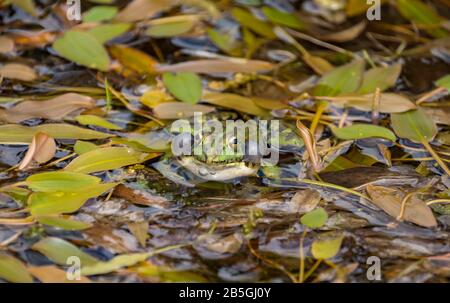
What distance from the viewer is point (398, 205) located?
1.44 meters

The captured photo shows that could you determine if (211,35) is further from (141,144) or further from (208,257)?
(208,257)

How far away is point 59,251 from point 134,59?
864 millimetres

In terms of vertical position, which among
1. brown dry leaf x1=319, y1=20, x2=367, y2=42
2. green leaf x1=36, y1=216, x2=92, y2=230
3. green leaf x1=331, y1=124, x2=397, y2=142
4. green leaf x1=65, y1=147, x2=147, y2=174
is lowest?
green leaf x1=36, y1=216, x2=92, y2=230

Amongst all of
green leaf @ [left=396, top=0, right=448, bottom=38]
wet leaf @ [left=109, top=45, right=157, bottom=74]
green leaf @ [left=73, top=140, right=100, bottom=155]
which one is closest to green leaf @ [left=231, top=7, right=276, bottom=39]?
wet leaf @ [left=109, top=45, right=157, bottom=74]

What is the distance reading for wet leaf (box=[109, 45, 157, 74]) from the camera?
198 cm

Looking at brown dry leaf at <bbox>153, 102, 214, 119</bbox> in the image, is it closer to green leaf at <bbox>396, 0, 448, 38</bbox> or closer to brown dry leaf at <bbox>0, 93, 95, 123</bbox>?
brown dry leaf at <bbox>0, 93, 95, 123</bbox>

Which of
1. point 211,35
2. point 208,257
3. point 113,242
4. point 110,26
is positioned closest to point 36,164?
point 113,242

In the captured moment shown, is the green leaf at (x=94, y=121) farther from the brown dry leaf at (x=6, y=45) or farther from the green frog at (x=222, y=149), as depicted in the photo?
the brown dry leaf at (x=6, y=45)

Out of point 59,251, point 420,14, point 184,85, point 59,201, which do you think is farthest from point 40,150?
point 420,14

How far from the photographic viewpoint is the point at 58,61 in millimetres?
1996

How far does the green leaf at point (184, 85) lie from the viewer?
5.94 feet

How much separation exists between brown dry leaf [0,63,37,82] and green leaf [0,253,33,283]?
30.0 inches

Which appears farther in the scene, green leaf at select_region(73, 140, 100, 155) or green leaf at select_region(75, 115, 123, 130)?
green leaf at select_region(75, 115, 123, 130)

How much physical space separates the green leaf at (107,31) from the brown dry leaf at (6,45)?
0.25 meters
